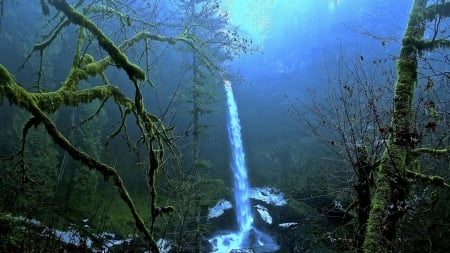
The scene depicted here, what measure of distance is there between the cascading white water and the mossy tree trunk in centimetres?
1042

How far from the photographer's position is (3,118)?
19.7 metres

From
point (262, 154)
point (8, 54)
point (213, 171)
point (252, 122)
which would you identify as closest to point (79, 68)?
point (8, 54)

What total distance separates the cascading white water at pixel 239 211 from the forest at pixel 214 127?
172 mm

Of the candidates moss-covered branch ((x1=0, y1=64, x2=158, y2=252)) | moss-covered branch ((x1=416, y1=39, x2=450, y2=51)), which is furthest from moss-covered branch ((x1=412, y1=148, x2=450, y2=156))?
moss-covered branch ((x1=0, y1=64, x2=158, y2=252))

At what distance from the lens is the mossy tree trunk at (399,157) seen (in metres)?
5.18

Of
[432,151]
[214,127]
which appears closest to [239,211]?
[214,127]

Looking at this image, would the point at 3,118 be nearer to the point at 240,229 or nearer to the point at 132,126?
the point at 132,126

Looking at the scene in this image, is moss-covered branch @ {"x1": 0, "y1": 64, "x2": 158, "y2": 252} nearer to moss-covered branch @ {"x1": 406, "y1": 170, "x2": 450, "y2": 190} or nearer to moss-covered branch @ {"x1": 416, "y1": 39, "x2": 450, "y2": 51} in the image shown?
moss-covered branch @ {"x1": 406, "y1": 170, "x2": 450, "y2": 190}

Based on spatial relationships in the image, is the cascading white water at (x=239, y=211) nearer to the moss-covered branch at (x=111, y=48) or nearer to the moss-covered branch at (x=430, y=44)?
the moss-covered branch at (x=430, y=44)

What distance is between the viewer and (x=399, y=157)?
5703 millimetres

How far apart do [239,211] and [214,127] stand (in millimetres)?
8049

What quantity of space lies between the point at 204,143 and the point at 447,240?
64.3 ft

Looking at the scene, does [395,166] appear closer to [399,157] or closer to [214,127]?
[399,157]

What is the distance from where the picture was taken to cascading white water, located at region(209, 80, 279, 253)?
19.6m
